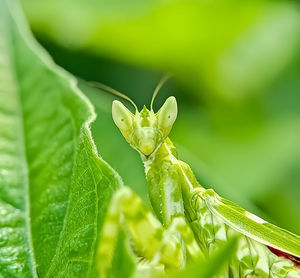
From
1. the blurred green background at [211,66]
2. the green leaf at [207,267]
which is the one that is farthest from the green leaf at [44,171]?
the blurred green background at [211,66]

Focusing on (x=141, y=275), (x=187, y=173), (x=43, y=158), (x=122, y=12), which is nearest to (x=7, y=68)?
(x=43, y=158)

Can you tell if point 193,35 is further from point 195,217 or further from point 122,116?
point 195,217

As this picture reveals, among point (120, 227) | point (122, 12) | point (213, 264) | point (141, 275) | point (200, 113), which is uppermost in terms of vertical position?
point (213, 264)

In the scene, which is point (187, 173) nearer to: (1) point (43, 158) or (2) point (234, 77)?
(1) point (43, 158)

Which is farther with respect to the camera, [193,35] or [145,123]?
[193,35]

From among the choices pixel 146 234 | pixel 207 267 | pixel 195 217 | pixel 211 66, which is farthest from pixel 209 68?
pixel 207 267

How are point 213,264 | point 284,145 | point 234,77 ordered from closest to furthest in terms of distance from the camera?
point 213,264, point 284,145, point 234,77
